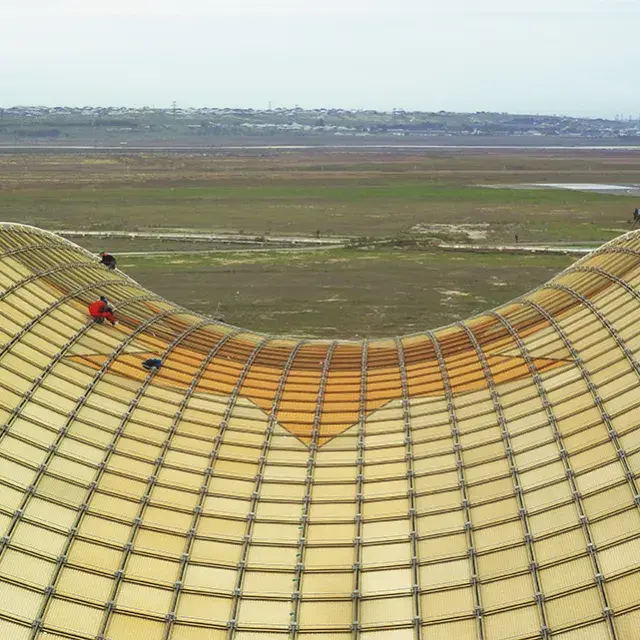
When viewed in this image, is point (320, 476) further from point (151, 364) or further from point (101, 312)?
point (101, 312)

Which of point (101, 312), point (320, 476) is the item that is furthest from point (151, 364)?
point (320, 476)

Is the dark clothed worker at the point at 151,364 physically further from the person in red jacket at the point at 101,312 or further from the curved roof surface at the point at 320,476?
the person in red jacket at the point at 101,312

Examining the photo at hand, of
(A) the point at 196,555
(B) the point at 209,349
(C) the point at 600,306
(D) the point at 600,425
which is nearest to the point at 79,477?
(A) the point at 196,555

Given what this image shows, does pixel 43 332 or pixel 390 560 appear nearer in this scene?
pixel 390 560

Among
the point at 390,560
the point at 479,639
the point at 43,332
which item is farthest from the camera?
the point at 43,332

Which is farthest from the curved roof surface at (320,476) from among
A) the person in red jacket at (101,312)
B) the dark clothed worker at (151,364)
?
the person in red jacket at (101,312)

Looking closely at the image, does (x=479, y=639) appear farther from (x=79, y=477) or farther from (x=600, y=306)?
(x=600, y=306)

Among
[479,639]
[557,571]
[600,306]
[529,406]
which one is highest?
[600,306]
